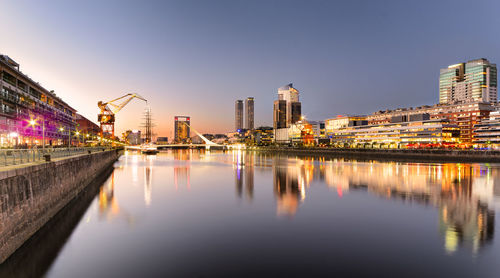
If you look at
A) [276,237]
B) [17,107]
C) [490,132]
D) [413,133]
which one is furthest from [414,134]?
[276,237]

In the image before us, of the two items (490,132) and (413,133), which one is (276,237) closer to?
(490,132)

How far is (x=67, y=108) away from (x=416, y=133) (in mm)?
167586

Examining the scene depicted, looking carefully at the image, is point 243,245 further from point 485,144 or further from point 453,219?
point 485,144

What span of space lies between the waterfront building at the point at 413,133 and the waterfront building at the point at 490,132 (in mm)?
9965

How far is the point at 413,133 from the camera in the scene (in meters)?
167

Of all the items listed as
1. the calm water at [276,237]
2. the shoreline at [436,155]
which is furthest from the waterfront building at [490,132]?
the calm water at [276,237]

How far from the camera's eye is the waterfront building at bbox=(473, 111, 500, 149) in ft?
463

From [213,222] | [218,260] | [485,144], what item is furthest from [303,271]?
[485,144]

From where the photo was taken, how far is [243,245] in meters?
16.2

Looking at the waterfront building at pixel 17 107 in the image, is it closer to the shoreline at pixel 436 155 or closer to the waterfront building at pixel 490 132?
the shoreline at pixel 436 155

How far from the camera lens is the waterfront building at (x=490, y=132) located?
141188 millimetres

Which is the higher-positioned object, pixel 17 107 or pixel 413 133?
pixel 17 107

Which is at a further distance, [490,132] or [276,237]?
[490,132]

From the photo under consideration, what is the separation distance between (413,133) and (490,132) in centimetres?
3277
